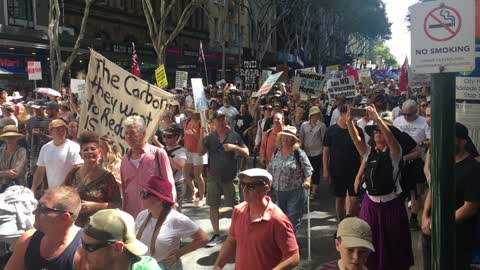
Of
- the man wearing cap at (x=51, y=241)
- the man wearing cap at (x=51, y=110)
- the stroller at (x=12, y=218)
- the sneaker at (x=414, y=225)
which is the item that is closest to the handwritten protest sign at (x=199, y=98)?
the man wearing cap at (x=51, y=110)

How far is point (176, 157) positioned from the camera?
688 cm

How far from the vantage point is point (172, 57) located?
30.2 metres

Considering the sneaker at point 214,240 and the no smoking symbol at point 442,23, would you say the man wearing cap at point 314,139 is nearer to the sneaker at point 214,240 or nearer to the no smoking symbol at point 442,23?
the sneaker at point 214,240

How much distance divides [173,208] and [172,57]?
2707 centimetres

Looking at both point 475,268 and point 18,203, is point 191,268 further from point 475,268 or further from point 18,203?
point 475,268

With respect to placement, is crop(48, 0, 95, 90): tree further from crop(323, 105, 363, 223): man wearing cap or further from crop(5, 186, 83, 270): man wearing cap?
crop(5, 186, 83, 270): man wearing cap

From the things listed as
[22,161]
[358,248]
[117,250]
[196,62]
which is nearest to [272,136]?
[22,161]

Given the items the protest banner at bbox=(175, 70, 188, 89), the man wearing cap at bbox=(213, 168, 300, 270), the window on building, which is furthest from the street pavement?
the window on building

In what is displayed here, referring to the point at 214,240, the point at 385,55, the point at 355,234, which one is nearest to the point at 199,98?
the point at 214,240

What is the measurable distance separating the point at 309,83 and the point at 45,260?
12.6 metres

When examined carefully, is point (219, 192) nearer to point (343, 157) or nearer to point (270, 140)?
point (270, 140)

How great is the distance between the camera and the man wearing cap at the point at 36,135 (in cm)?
801

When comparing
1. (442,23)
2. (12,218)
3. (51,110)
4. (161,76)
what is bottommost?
(12,218)

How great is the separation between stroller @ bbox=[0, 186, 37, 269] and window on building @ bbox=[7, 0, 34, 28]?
23.8 metres
